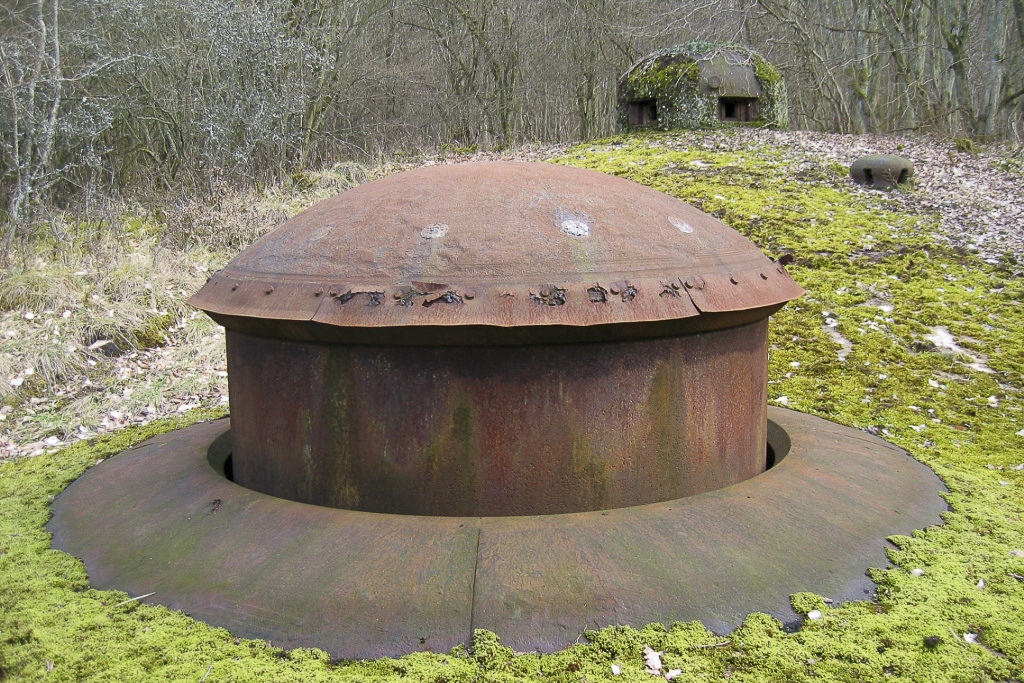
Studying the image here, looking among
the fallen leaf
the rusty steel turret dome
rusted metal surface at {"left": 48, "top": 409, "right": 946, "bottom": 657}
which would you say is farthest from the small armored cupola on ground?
the fallen leaf

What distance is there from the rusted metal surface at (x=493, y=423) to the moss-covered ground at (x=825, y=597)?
56 centimetres

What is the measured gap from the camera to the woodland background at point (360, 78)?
32.8ft

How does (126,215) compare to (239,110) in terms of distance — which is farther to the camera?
(239,110)

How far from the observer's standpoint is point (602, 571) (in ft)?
7.16

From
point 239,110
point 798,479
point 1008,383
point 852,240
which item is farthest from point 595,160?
point 798,479

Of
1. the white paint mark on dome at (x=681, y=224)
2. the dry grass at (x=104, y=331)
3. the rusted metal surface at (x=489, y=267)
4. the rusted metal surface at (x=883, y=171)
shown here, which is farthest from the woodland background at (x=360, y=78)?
the white paint mark on dome at (x=681, y=224)

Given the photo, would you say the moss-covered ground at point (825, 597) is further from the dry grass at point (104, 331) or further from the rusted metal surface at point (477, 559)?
the dry grass at point (104, 331)

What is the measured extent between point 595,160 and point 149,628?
10.2 meters

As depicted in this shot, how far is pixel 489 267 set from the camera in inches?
96.0

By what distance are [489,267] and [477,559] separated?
86 centimetres

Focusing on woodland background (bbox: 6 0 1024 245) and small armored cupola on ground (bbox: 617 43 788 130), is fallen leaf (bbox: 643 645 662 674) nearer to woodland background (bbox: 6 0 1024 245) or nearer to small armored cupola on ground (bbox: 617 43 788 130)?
woodland background (bbox: 6 0 1024 245)

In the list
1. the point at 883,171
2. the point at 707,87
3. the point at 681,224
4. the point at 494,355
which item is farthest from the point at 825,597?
the point at 707,87

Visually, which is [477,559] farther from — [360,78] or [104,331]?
A: [360,78]

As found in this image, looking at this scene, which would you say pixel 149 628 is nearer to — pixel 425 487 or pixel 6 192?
pixel 425 487
